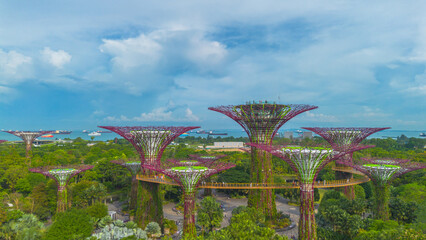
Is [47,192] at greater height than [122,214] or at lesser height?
greater

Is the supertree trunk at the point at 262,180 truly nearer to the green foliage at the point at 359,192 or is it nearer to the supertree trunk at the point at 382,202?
the supertree trunk at the point at 382,202

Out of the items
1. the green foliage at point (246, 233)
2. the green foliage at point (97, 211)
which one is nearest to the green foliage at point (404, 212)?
the green foliage at point (246, 233)

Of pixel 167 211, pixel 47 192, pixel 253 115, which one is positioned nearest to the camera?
pixel 253 115

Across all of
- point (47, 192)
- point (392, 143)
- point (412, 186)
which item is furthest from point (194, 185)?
point (392, 143)

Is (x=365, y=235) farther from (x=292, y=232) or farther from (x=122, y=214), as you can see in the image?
(x=122, y=214)

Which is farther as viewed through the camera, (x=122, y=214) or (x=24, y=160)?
(x=24, y=160)

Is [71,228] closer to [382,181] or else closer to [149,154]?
[149,154]
